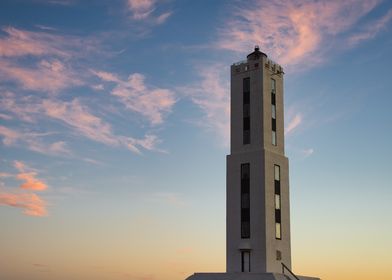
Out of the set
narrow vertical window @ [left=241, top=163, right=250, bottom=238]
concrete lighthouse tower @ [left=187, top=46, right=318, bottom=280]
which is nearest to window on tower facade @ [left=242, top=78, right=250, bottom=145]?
concrete lighthouse tower @ [left=187, top=46, right=318, bottom=280]

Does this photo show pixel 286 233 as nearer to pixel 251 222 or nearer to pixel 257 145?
pixel 251 222

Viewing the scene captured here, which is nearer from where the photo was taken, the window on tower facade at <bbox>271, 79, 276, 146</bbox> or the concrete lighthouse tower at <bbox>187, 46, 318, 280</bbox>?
the concrete lighthouse tower at <bbox>187, 46, 318, 280</bbox>

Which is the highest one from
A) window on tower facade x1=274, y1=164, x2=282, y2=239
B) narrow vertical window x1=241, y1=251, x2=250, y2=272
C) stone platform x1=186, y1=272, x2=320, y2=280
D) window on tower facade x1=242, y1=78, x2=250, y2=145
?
window on tower facade x1=242, y1=78, x2=250, y2=145

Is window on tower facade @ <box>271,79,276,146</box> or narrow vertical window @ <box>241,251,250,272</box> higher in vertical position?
window on tower facade @ <box>271,79,276,146</box>

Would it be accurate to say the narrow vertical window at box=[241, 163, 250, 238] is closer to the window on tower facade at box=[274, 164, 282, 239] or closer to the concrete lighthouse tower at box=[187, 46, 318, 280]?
the concrete lighthouse tower at box=[187, 46, 318, 280]

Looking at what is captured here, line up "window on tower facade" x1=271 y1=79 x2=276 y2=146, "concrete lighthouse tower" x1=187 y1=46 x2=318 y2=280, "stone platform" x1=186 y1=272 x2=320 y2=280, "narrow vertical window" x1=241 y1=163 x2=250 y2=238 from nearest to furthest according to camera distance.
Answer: "stone platform" x1=186 y1=272 x2=320 y2=280 < "concrete lighthouse tower" x1=187 y1=46 x2=318 y2=280 < "narrow vertical window" x1=241 y1=163 x2=250 y2=238 < "window on tower facade" x1=271 y1=79 x2=276 y2=146

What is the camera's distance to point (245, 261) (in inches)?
2179

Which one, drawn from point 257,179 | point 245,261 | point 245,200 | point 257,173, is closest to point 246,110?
point 257,173

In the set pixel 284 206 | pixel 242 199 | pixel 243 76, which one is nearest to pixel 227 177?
pixel 242 199

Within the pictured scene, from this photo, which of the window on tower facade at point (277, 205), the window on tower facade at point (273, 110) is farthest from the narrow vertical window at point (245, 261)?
the window on tower facade at point (273, 110)

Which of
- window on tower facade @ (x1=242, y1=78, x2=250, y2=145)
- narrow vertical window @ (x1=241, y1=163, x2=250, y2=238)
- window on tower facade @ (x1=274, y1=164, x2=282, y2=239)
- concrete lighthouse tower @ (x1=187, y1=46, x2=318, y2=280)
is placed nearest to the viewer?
concrete lighthouse tower @ (x1=187, y1=46, x2=318, y2=280)

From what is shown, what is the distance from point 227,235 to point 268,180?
710cm

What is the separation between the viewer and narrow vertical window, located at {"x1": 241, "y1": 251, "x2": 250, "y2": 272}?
55037 mm

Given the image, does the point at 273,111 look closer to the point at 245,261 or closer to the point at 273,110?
the point at 273,110
